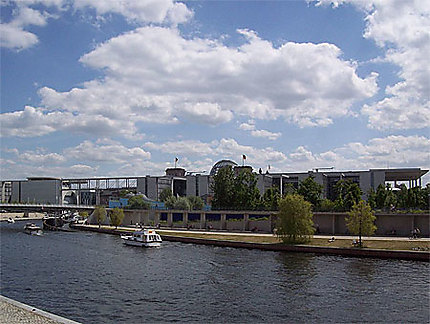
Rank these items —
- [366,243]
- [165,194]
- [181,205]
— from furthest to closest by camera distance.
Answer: [165,194]
[181,205]
[366,243]

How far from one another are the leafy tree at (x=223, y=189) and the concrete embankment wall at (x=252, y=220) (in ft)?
34.7

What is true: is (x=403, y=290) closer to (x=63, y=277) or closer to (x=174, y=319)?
(x=174, y=319)

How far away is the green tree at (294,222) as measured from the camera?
2955 inches

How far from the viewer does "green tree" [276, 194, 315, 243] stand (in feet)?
246

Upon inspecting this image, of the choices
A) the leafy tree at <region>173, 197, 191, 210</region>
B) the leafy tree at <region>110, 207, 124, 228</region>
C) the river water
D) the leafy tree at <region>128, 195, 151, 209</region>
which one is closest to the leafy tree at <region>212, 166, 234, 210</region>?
the leafy tree at <region>173, 197, 191, 210</region>

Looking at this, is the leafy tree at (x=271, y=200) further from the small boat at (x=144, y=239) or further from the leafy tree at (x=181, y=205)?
the small boat at (x=144, y=239)

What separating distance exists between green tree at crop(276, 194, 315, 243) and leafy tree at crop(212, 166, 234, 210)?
163 ft

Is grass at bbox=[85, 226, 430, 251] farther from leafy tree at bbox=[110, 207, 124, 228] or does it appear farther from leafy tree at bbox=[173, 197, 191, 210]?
leafy tree at bbox=[173, 197, 191, 210]

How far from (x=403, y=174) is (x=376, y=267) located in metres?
119

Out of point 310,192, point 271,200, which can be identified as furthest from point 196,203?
point 310,192

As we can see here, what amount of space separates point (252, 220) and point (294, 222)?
31.8 meters

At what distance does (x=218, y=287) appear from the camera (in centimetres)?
4347

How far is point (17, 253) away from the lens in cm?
7031

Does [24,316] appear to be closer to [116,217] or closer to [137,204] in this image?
[116,217]
